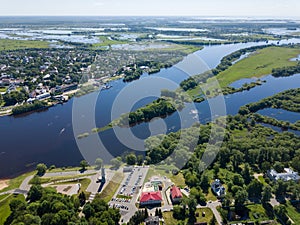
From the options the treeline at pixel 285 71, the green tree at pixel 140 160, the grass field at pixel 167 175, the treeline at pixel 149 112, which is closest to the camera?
the grass field at pixel 167 175

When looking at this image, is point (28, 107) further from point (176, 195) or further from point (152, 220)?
point (152, 220)

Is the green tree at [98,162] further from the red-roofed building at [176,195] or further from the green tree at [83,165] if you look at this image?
the red-roofed building at [176,195]

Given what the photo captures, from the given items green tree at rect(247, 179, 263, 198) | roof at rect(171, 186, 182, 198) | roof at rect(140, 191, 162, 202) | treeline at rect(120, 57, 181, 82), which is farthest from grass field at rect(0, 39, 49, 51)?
green tree at rect(247, 179, 263, 198)

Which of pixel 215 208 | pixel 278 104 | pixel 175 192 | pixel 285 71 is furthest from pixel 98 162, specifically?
pixel 285 71

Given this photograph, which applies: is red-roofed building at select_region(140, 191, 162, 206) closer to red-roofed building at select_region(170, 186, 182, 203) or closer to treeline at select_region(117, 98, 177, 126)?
red-roofed building at select_region(170, 186, 182, 203)

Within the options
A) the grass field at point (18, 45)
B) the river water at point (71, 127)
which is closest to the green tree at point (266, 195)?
the river water at point (71, 127)

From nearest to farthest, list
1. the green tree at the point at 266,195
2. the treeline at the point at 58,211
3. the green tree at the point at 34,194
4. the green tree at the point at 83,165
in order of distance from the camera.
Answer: the treeline at the point at 58,211 → the green tree at the point at 266,195 → the green tree at the point at 34,194 → the green tree at the point at 83,165

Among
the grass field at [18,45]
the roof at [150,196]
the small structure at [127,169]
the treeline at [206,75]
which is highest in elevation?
the grass field at [18,45]
